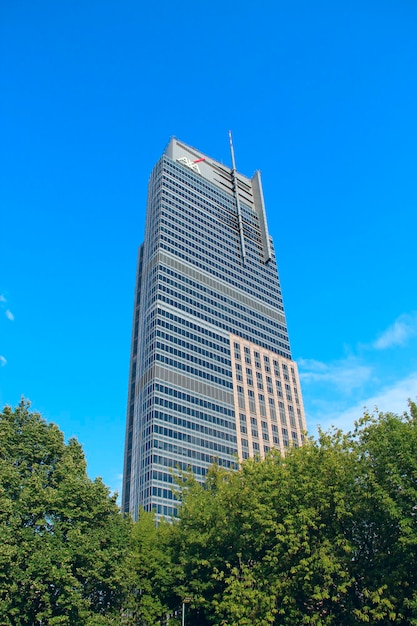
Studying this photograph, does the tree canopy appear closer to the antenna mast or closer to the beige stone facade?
the beige stone facade

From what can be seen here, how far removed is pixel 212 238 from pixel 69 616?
308 feet

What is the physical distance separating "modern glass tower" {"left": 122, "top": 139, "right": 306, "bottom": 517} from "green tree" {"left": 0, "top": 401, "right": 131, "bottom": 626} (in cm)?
4210

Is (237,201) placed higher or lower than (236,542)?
higher

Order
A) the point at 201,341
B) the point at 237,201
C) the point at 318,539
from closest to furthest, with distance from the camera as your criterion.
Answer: the point at 318,539, the point at 201,341, the point at 237,201

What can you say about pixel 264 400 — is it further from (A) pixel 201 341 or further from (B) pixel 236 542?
(B) pixel 236 542

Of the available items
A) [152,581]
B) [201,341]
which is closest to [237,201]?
[201,341]

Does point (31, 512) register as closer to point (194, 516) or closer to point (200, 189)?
point (194, 516)

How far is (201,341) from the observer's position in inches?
3848

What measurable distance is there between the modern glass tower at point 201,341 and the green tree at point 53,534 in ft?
138

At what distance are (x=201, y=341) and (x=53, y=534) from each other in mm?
67702

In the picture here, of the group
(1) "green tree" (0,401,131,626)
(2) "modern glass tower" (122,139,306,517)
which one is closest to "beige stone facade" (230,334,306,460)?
(2) "modern glass tower" (122,139,306,517)

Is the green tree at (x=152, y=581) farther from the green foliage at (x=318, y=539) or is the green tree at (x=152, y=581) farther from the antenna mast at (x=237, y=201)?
the antenna mast at (x=237, y=201)

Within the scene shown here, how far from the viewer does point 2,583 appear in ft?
92.6

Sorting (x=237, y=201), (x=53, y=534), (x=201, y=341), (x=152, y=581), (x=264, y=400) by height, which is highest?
(x=237, y=201)
